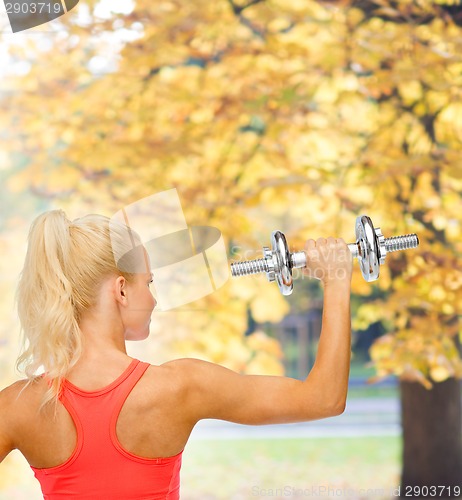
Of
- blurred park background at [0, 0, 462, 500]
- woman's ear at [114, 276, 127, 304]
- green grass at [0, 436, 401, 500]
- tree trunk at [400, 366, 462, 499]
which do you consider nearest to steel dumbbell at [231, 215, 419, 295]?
woman's ear at [114, 276, 127, 304]

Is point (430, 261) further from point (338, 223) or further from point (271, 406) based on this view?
point (271, 406)

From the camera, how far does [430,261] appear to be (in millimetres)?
2816

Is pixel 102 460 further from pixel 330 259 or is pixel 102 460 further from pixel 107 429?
pixel 330 259

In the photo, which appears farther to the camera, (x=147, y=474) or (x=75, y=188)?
(x=75, y=188)

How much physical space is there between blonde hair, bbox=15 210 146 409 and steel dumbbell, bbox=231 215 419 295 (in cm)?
18

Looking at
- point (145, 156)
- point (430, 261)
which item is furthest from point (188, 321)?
point (430, 261)

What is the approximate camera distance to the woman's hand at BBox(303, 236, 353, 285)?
3.41 ft

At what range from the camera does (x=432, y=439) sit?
3.49m

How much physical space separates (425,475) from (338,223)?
4.73 ft

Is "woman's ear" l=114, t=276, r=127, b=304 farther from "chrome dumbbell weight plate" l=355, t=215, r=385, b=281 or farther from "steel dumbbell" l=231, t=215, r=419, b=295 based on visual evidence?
"chrome dumbbell weight plate" l=355, t=215, r=385, b=281

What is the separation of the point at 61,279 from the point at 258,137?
2254 mm

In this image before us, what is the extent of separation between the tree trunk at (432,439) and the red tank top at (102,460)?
2.59m

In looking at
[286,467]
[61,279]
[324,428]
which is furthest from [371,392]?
[61,279]

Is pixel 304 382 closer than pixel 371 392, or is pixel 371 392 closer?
pixel 304 382
